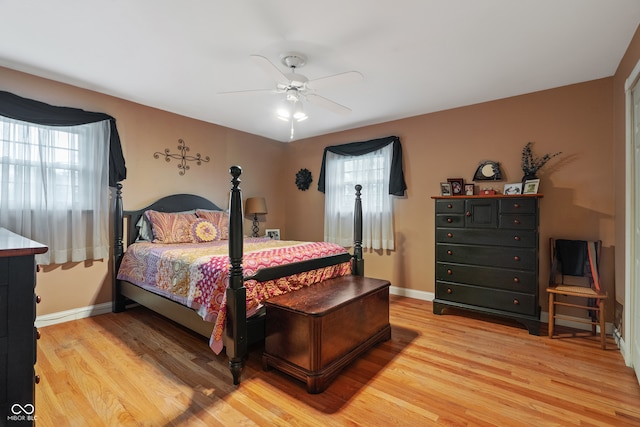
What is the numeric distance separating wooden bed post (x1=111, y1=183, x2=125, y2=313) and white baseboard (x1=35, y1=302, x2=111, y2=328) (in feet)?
0.31

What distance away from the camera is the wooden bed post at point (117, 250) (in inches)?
136

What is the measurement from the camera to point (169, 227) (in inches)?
140

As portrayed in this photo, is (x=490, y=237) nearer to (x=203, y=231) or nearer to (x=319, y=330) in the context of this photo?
(x=319, y=330)

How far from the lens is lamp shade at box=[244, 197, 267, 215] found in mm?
4816

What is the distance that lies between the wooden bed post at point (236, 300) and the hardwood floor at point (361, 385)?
0.59 feet

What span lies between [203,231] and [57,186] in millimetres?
1457

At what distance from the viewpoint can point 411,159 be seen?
13.6ft

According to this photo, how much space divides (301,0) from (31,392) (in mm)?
2328

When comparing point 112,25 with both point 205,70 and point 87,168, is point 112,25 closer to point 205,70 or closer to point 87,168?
point 205,70

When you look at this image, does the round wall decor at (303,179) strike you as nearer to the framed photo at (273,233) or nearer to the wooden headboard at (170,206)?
the framed photo at (273,233)

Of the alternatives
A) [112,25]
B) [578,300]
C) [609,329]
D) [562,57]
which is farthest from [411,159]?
[112,25]

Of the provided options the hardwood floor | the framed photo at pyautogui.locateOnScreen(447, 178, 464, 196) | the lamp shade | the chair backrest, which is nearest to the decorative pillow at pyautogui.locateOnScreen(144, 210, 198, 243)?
the hardwood floor

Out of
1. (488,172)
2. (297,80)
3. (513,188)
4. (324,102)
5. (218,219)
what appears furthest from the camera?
(218,219)

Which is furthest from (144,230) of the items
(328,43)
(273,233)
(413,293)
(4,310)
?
(413,293)
